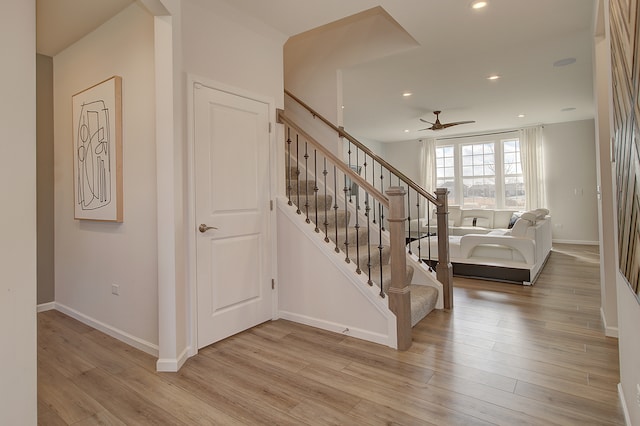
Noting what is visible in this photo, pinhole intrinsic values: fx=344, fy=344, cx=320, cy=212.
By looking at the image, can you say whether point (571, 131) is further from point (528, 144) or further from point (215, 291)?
point (215, 291)

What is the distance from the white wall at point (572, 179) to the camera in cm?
756

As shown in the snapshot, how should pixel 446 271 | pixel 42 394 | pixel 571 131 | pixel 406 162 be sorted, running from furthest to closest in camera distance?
pixel 406 162 → pixel 571 131 → pixel 446 271 → pixel 42 394

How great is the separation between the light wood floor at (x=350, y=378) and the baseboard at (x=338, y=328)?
6cm

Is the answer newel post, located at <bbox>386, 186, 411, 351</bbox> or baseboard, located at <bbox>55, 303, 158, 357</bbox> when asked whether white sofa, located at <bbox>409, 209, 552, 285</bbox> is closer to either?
newel post, located at <bbox>386, 186, 411, 351</bbox>

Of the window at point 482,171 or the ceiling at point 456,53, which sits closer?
the ceiling at point 456,53

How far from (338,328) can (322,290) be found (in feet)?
1.13

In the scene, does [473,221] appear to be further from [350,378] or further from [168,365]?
[168,365]

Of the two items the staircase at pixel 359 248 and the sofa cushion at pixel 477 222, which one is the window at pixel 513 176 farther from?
the staircase at pixel 359 248

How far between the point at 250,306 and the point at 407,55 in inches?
128

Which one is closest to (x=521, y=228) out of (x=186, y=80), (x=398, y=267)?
(x=398, y=267)

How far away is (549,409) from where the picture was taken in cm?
185
